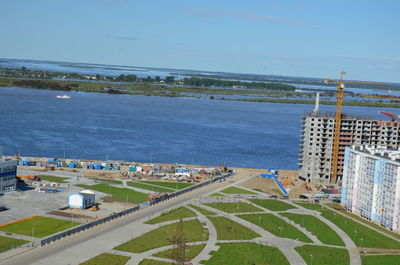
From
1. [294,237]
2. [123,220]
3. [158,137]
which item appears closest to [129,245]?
[123,220]

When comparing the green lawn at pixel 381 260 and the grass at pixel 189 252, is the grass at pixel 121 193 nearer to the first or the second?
the grass at pixel 189 252

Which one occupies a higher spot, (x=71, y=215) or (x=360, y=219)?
(x=71, y=215)

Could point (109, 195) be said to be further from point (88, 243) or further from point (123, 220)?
point (88, 243)

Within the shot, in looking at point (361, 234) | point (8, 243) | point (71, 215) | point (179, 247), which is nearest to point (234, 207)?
point (361, 234)

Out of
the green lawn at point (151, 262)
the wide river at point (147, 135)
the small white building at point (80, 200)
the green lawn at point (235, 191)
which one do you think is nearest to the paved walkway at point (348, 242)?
the green lawn at point (235, 191)

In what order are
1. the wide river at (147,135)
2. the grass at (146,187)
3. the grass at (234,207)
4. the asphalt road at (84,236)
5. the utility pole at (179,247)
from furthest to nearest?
the wide river at (147,135), the grass at (146,187), the grass at (234,207), the asphalt road at (84,236), the utility pole at (179,247)

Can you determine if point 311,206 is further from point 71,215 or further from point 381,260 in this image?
point 71,215

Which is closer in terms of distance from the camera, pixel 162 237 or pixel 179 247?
pixel 179 247
